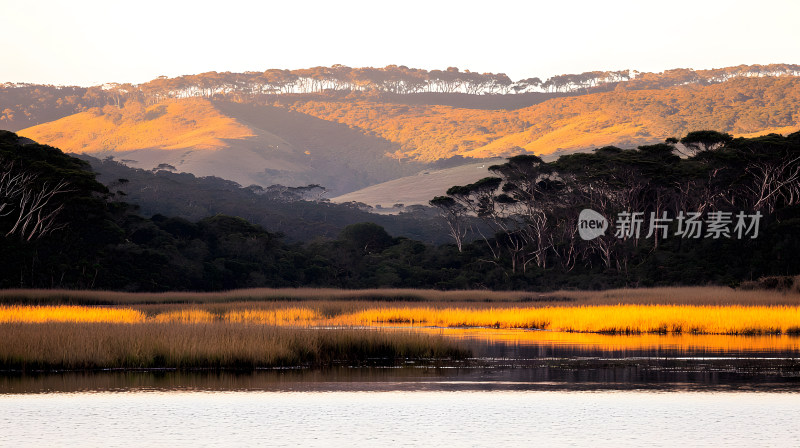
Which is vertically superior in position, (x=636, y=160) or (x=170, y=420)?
(x=636, y=160)

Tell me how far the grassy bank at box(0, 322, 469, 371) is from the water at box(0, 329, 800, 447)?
1015mm

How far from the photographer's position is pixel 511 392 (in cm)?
2217

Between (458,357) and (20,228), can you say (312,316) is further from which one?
(20,228)

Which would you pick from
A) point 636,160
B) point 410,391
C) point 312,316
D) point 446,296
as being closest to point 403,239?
point 636,160

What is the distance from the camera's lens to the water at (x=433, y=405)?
16094mm

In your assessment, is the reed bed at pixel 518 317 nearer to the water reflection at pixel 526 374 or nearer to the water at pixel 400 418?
the water reflection at pixel 526 374

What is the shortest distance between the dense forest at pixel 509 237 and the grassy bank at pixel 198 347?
142 feet

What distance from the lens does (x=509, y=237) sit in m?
103

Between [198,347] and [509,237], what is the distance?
3041 inches

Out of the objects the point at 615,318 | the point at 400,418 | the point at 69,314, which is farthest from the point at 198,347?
the point at 615,318

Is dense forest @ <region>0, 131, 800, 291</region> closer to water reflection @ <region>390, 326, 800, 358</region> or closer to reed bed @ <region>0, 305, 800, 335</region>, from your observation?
reed bed @ <region>0, 305, 800, 335</region>

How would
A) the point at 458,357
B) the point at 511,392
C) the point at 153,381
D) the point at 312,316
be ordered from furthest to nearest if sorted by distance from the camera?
1. the point at 312,316
2. the point at 458,357
3. the point at 153,381
4. the point at 511,392

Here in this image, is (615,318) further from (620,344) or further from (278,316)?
Result: (278,316)

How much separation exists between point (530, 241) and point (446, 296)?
1260 inches
